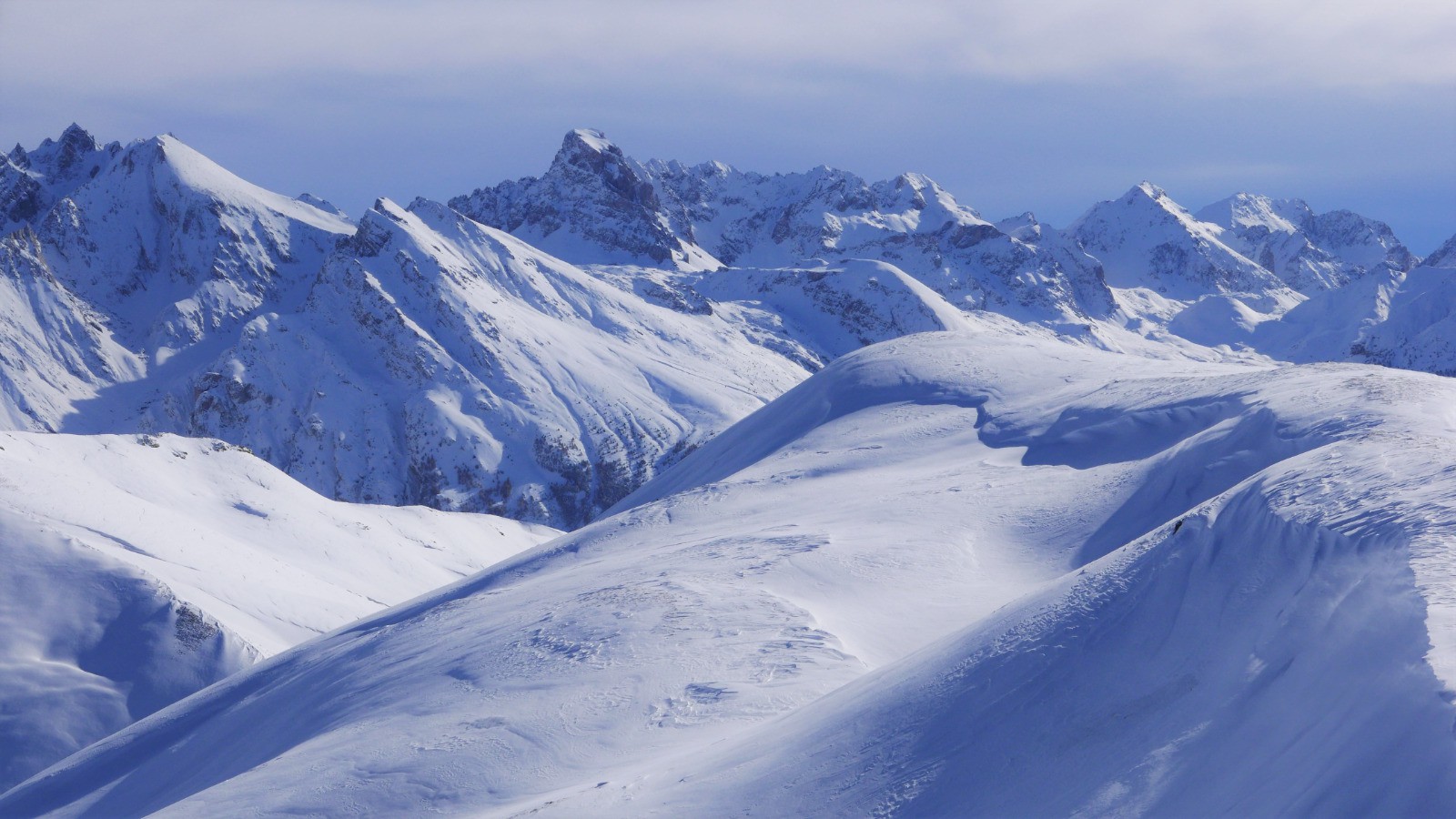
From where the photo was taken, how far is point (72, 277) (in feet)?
509

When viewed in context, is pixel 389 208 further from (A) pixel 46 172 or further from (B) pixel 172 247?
(A) pixel 46 172

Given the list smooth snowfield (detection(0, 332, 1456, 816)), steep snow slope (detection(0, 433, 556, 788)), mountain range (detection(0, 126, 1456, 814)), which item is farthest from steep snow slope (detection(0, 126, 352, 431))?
smooth snowfield (detection(0, 332, 1456, 816))

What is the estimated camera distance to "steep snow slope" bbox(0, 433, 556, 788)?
41094mm

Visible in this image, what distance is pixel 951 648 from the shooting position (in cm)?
1521

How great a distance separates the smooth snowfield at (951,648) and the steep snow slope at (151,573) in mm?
14620

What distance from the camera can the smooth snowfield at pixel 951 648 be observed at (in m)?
11.4

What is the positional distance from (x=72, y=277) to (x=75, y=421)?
30.9m

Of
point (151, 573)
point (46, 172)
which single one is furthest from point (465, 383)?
point (151, 573)

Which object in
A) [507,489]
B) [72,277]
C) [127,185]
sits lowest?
[507,489]

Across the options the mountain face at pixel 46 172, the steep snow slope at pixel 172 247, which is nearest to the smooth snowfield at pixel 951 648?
the steep snow slope at pixel 172 247

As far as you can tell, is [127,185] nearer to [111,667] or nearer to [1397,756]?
[111,667]

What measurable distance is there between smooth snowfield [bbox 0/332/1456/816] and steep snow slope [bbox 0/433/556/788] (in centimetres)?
1462

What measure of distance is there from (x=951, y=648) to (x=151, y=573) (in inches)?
1502

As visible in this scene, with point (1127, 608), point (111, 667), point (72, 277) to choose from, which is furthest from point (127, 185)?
point (1127, 608)
